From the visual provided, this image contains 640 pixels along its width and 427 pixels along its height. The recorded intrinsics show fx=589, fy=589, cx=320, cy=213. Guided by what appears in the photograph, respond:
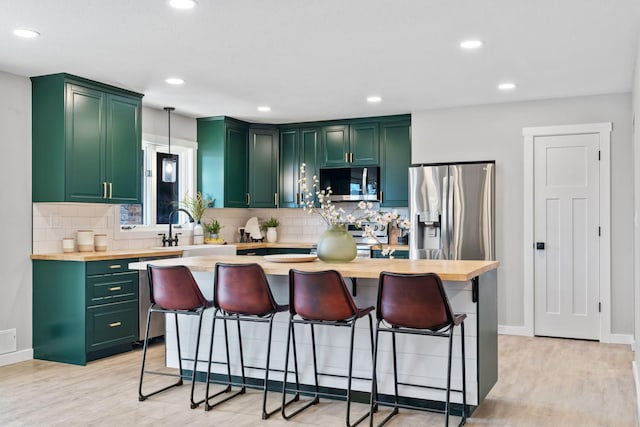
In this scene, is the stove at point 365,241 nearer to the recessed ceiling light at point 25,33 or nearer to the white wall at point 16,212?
the white wall at point 16,212

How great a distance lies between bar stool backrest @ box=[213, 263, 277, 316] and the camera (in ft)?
11.5

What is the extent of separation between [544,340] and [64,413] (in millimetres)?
4264

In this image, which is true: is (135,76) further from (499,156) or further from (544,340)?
(544,340)

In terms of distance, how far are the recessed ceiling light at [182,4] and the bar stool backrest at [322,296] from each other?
1585mm

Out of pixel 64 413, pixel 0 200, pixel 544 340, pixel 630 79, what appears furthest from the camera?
pixel 544 340

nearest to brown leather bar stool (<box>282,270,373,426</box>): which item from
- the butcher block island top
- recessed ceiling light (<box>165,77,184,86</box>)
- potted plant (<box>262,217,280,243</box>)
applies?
the butcher block island top

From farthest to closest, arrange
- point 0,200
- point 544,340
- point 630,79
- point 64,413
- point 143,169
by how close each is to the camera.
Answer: point 143,169 → point 544,340 → point 630,79 → point 0,200 → point 64,413

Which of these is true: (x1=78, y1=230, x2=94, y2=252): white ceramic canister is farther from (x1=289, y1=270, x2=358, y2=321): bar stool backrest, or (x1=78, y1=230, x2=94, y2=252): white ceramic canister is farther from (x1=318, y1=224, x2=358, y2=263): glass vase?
(x1=289, y1=270, x2=358, y2=321): bar stool backrest

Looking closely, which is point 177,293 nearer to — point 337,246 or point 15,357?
point 337,246

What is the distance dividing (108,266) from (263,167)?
280cm

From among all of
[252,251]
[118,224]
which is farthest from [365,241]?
[118,224]

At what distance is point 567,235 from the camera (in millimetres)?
5742

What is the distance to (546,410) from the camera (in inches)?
142

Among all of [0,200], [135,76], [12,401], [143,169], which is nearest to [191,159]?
[143,169]
